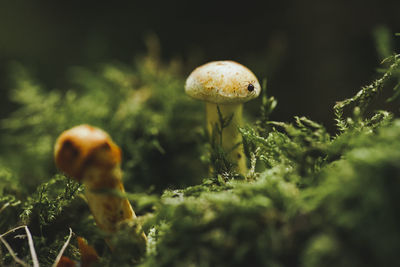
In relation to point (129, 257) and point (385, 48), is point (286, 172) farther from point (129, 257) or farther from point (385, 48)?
point (385, 48)

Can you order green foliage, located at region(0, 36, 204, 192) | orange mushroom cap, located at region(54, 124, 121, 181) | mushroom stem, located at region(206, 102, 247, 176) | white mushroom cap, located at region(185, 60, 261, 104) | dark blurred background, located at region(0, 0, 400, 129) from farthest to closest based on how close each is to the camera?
dark blurred background, located at region(0, 0, 400, 129) < green foliage, located at region(0, 36, 204, 192) < mushroom stem, located at region(206, 102, 247, 176) < white mushroom cap, located at region(185, 60, 261, 104) < orange mushroom cap, located at region(54, 124, 121, 181)

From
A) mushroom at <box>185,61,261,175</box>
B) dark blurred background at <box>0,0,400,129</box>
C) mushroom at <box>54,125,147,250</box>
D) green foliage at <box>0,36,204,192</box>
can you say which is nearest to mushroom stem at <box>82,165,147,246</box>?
mushroom at <box>54,125,147,250</box>

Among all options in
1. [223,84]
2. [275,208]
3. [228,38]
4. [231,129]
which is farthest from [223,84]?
[228,38]

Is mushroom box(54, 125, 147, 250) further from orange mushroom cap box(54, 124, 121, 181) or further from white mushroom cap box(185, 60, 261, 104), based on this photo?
white mushroom cap box(185, 60, 261, 104)

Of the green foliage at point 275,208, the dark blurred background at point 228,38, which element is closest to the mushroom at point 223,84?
the green foliage at point 275,208

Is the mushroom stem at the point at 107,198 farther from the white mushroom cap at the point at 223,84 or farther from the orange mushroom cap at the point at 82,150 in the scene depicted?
the white mushroom cap at the point at 223,84

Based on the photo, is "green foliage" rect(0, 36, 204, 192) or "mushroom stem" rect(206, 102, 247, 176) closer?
"mushroom stem" rect(206, 102, 247, 176)

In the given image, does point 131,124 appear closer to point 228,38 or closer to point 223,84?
point 223,84
